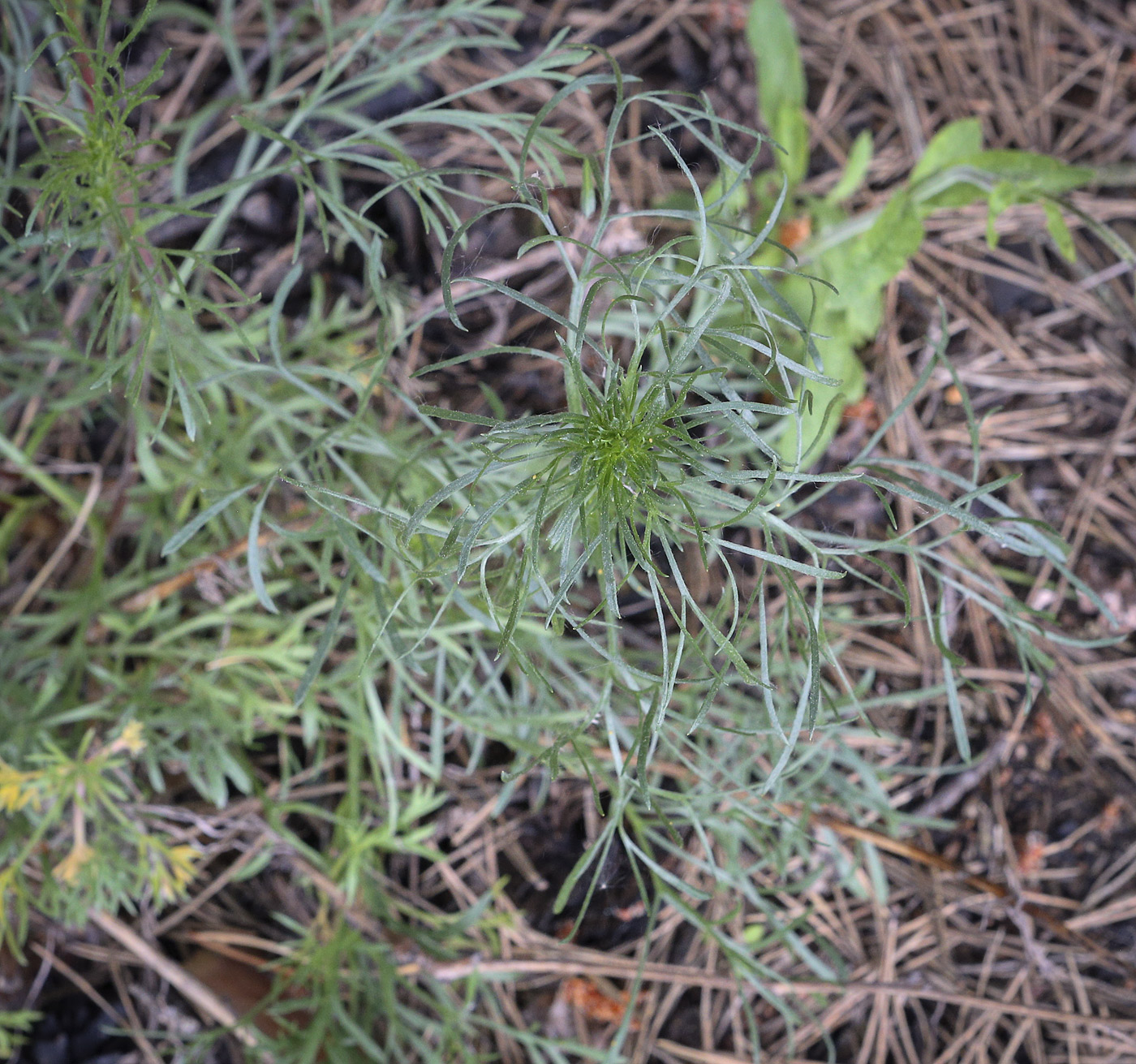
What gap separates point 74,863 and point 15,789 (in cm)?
15

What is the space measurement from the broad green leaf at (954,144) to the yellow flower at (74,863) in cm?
169

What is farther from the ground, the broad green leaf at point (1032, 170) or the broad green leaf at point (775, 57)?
the broad green leaf at point (775, 57)

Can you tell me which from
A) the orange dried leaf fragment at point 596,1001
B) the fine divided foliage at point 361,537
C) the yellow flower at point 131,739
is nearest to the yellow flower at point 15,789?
the fine divided foliage at point 361,537

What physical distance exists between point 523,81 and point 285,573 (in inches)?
42.7

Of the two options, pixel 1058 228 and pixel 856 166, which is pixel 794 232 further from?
pixel 1058 228

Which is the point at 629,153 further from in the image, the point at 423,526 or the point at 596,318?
the point at 423,526

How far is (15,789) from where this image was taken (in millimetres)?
1232

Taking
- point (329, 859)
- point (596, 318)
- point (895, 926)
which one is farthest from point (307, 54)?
point (895, 926)

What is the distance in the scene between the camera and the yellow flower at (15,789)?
1228mm

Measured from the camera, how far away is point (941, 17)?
2.02 metres

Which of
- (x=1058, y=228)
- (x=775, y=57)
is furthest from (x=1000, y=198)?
(x=775, y=57)

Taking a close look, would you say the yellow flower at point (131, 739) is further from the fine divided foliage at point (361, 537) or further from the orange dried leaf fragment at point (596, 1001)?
the orange dried leaf fragment at point (596, 1001)

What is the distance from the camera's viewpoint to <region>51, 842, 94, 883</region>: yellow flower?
1284mm

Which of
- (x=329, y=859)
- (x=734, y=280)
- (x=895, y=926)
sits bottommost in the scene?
A: (x=895, y=926)
